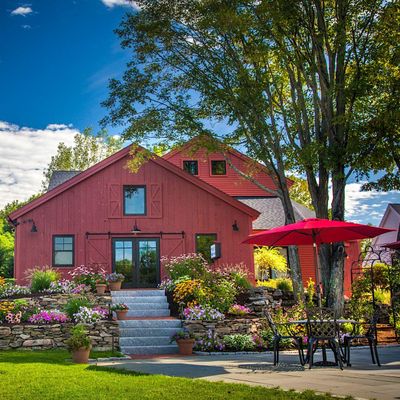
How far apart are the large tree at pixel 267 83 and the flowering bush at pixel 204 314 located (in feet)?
11.3

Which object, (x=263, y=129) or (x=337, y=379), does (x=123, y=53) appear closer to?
(x=263, y=129)

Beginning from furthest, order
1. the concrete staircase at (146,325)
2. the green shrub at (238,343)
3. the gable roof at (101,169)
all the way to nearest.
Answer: the gable roof at (101,169) → the concrete staircase at (146,325) → the green shrub at (238,343)

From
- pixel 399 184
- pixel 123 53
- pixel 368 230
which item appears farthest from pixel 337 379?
pixel 123 53

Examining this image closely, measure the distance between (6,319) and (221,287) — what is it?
220 inches

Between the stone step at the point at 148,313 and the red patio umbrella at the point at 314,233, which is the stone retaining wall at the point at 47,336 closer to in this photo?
the stone step at the point at 148,313

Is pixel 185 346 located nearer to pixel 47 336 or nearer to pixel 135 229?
pixel 47 336

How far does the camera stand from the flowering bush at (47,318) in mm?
14281

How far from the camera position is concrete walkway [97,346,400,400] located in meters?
7.03

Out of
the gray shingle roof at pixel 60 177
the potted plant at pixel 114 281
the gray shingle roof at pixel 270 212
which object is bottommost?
the potted plant at pixel 114 281

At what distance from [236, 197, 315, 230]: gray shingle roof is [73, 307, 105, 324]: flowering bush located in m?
12.1

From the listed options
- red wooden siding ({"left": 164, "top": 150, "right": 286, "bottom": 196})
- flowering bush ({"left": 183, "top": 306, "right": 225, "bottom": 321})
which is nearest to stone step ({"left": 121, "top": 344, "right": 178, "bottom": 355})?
flowering bush ({"left": 183, "top": 306, "right": 225, "bottom": 321})

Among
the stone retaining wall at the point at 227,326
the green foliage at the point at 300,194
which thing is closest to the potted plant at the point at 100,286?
the stone retaining wall at the point at 227,326

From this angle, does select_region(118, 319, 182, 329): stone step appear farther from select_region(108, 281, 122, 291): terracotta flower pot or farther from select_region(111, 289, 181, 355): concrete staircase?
select_region(108, 281, 122, 291): terracotta flower pot

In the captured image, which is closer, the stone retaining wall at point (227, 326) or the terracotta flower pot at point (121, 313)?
the stone retaining wall at point (227, 326)
